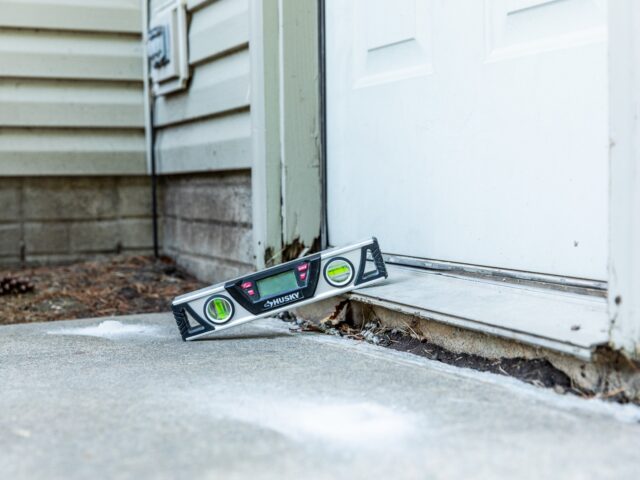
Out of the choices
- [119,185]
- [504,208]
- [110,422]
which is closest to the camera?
[110,422]

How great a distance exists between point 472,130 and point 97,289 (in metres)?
2.04

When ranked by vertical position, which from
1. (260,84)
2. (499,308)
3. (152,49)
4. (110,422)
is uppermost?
(152,49)

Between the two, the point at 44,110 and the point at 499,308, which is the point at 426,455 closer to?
Result: the point at 499,308

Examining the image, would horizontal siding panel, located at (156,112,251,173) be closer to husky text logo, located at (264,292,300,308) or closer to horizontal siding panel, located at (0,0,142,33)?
horizontal siding panel, located at (0,0,142,33)

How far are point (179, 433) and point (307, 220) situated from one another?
5.01ft

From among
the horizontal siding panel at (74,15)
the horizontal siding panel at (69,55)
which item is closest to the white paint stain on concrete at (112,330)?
the horizontal siding panel at (69,55)

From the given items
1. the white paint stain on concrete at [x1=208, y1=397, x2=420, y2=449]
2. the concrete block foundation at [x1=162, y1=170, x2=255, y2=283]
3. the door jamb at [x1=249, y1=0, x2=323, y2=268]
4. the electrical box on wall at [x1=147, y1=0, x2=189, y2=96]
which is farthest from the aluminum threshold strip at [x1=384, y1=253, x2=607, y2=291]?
the electrical box on wall at [x1=147, y1=0, x2=189, y2=96]

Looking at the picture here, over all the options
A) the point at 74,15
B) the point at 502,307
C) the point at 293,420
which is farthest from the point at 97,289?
the point at 293,420

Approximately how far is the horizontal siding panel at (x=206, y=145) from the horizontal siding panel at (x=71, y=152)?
0.16 m

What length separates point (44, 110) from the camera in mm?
4332

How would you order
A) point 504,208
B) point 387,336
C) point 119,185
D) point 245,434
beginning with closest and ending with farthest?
1. point 245,434
2. point 504,208
3. point 387,336
4. point 119,185

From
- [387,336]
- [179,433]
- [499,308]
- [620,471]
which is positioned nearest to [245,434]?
[179,433]

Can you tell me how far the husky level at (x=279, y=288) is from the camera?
2514 mm

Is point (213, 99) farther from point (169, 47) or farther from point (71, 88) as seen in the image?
point (71, 88)
